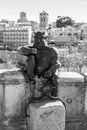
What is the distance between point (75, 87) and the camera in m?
4.07

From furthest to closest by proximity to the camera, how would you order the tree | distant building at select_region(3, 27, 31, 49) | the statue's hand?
the tree → distant building at select_region(3, 27, 31, 49) → the statue's hand

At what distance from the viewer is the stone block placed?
3588 millimetres

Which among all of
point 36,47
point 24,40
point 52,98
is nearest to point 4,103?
point 52,98

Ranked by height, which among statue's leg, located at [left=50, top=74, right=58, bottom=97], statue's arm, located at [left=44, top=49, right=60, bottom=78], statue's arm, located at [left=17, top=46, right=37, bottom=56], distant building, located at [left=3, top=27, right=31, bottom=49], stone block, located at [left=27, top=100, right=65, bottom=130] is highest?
statue's arm, located at [left=17, top=46, right=37, bottom=56]

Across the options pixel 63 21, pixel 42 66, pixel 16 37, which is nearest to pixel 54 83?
pixel 42 66

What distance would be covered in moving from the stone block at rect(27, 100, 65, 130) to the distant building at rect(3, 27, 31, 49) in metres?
62.3

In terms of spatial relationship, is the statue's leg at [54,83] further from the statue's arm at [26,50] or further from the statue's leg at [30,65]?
the statue's arm at [26,50]

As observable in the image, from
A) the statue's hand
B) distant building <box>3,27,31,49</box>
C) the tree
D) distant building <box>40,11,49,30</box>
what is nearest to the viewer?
the statue's hand

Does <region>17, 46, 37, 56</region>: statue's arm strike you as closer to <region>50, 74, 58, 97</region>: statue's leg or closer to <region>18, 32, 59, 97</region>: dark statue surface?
<region>18, 32, 59, 97</region>: dark statue surface

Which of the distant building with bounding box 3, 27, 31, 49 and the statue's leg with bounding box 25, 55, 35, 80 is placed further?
the distant building with bounding box 3, 27, 31, 49

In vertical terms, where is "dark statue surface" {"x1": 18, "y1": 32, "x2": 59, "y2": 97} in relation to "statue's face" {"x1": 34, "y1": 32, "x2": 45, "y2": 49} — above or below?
below

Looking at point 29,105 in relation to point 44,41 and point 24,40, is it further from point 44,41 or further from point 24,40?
point 24,40

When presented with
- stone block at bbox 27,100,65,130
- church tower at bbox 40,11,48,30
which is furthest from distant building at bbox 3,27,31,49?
stone block at bbox 27,100,65,130

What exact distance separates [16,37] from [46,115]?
64.9 m
